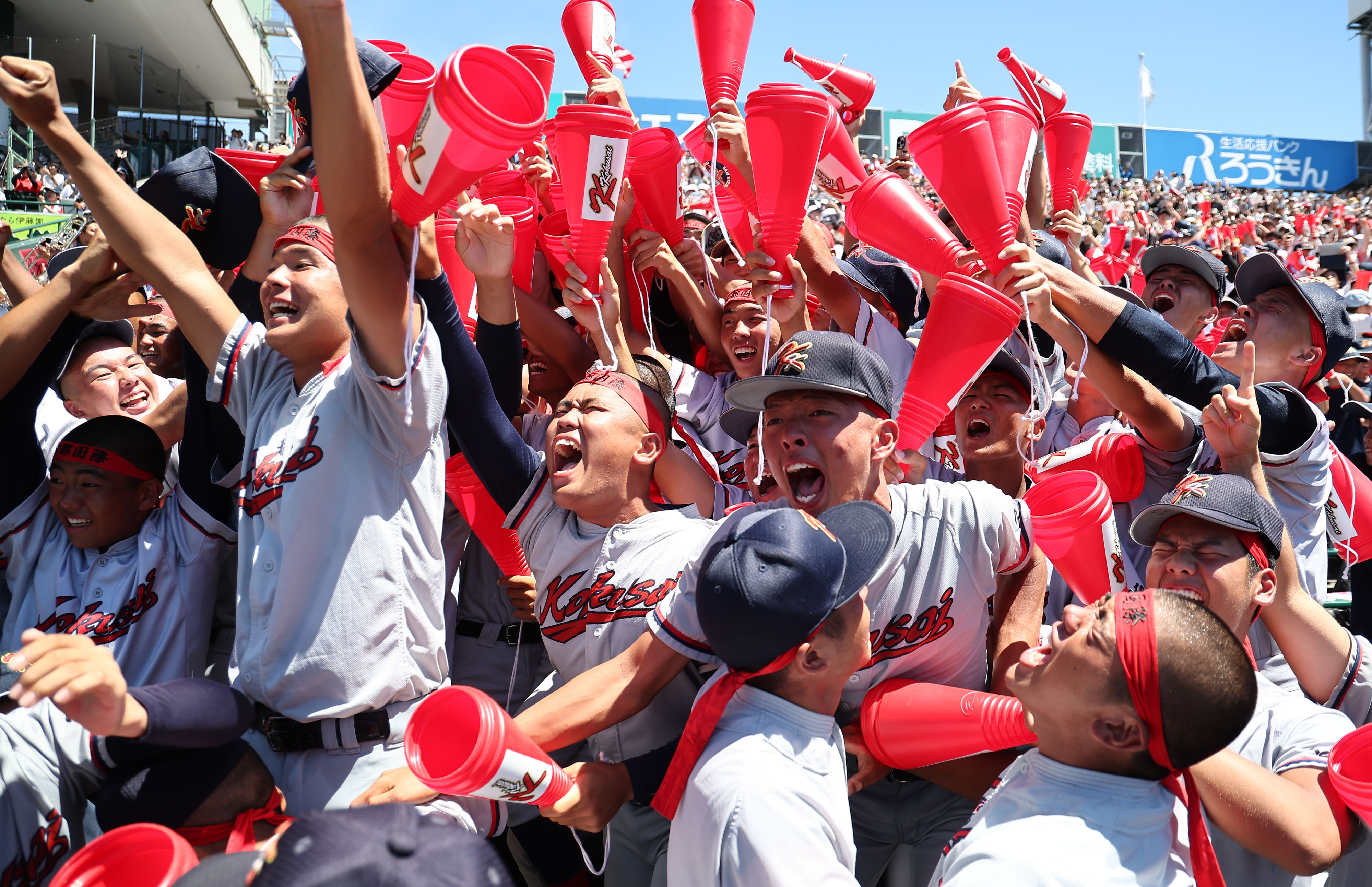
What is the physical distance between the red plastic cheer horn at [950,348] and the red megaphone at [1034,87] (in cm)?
180

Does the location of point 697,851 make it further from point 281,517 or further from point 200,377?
point 200,377

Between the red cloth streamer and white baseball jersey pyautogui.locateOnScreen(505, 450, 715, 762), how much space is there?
769 mm

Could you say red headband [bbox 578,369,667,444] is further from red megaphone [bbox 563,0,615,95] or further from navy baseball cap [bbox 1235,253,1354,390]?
navy baseball cap [bbox 1235,253,1354,390]

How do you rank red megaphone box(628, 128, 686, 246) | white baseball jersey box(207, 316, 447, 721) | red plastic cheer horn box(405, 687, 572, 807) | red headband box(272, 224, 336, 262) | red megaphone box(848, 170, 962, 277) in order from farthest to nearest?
red megaphone box(628, 128, 686, 246) < red megaphone box(848, 170, 962, 277) < red headband box(272, 224, 336, 262) < white baseball jersey box(207, 316, 447, 721) < red plastic cheer horn box(405, 687, 572, 807)

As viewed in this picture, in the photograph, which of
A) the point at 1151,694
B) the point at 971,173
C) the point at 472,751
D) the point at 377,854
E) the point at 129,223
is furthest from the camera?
the point at 971,173

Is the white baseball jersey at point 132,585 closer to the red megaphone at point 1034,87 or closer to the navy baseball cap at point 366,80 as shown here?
the navy baseball cap at point 366,80

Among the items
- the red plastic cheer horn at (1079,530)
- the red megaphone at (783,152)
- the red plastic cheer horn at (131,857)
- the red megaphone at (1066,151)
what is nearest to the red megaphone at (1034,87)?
the red megaphone at (1066,151)

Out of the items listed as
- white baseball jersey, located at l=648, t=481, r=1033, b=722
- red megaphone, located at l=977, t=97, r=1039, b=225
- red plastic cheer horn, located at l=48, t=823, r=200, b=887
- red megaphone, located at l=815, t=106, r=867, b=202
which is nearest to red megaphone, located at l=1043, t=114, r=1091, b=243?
red megaphone, located at l=815, t=106, r=867, b=202

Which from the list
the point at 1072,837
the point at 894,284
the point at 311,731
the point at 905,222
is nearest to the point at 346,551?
the point at 311,731

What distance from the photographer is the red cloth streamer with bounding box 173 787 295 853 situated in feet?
6.34

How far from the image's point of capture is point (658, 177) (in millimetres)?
3732

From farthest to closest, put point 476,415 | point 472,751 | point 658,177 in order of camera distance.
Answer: point 658,177
point 476,415
point 472,751

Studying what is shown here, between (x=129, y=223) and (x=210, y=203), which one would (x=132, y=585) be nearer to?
(x=129, y=223)

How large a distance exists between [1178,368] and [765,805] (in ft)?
6.71
